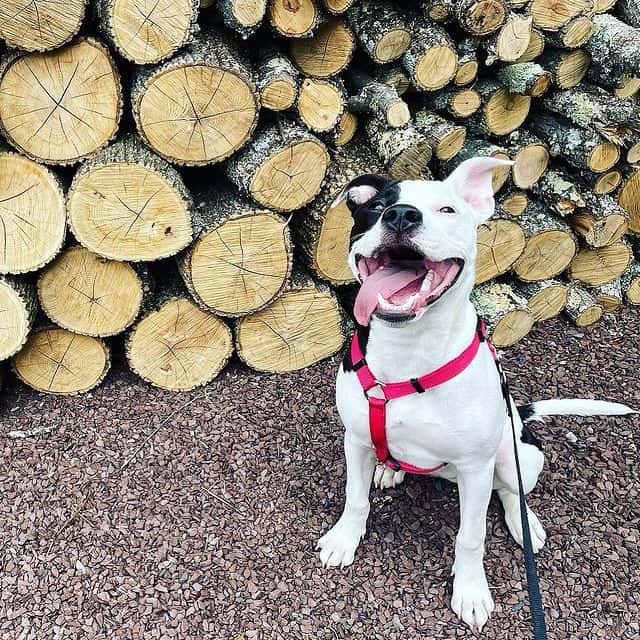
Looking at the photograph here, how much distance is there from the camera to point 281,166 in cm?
348

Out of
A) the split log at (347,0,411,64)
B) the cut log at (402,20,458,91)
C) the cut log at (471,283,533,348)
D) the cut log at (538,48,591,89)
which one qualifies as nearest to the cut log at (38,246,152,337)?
the split log at (347,0,411,64)

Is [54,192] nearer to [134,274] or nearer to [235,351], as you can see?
[134,274]

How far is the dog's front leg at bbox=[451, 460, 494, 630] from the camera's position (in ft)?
8.59

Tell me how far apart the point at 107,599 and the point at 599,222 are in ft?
11.3

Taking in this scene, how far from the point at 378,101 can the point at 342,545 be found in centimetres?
216

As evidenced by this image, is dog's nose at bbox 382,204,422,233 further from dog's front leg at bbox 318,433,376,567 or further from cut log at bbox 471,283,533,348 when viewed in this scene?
cut log at bbox 471,283,533,348

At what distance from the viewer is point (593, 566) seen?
306 cm

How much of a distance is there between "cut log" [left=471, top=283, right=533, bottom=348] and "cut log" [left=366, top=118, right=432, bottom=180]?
0.99 meters

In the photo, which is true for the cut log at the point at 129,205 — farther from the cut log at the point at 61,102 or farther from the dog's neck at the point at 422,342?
the dog's neck at the point at 422,342

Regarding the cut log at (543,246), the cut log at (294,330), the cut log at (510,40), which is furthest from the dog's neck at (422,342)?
the cut log at (543,246)

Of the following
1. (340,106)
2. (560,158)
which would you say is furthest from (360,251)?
(560,158)

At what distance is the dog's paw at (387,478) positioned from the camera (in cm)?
338

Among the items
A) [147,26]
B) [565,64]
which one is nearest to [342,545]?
[147,26]

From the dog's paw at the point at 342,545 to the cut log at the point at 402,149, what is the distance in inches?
70.6
